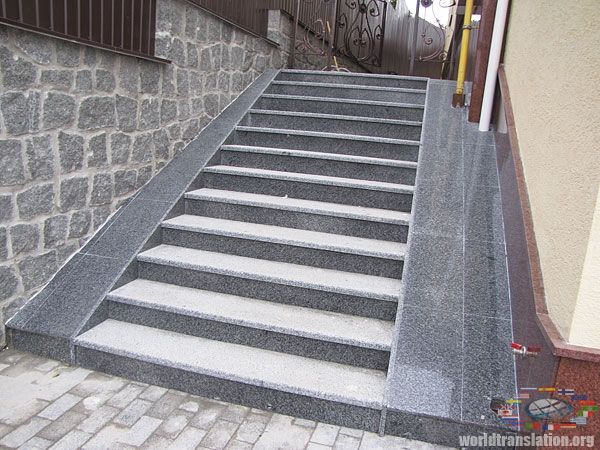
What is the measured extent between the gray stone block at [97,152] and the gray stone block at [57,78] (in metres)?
0.39

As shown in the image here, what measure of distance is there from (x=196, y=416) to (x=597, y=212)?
1895mm

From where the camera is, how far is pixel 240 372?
259 centimetres

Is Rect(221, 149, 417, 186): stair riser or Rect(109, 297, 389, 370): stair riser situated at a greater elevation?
Rect(221, 149, 417, 186): stair riser

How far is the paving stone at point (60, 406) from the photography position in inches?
94.1

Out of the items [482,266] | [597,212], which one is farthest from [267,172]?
[597,212]

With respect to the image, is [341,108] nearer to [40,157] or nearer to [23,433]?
[40,157]

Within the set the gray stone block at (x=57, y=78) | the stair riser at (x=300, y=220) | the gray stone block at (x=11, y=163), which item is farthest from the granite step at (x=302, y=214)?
the gray stone block at (x=11, y=163)

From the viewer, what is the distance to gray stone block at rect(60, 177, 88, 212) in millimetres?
3146

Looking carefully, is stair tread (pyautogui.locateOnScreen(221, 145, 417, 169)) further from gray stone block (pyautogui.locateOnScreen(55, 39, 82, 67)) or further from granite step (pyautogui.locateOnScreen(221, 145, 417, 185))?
gray stone block (pyautogui.locateOnScreen(55, 39, 82, 67))

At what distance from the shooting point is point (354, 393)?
2.46 metres

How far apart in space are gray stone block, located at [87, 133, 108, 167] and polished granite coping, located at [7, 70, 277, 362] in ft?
1.34

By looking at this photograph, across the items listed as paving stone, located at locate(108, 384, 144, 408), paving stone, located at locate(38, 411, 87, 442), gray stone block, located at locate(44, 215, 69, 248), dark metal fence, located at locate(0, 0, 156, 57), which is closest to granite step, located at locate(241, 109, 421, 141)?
dark metal fence, located at locate(0, 0, 156, 57)

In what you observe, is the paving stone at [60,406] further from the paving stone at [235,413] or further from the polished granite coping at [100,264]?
the paving stone at [235,413]

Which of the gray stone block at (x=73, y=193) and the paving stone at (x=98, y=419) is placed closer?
the paving stone at (x=98, y=419)
